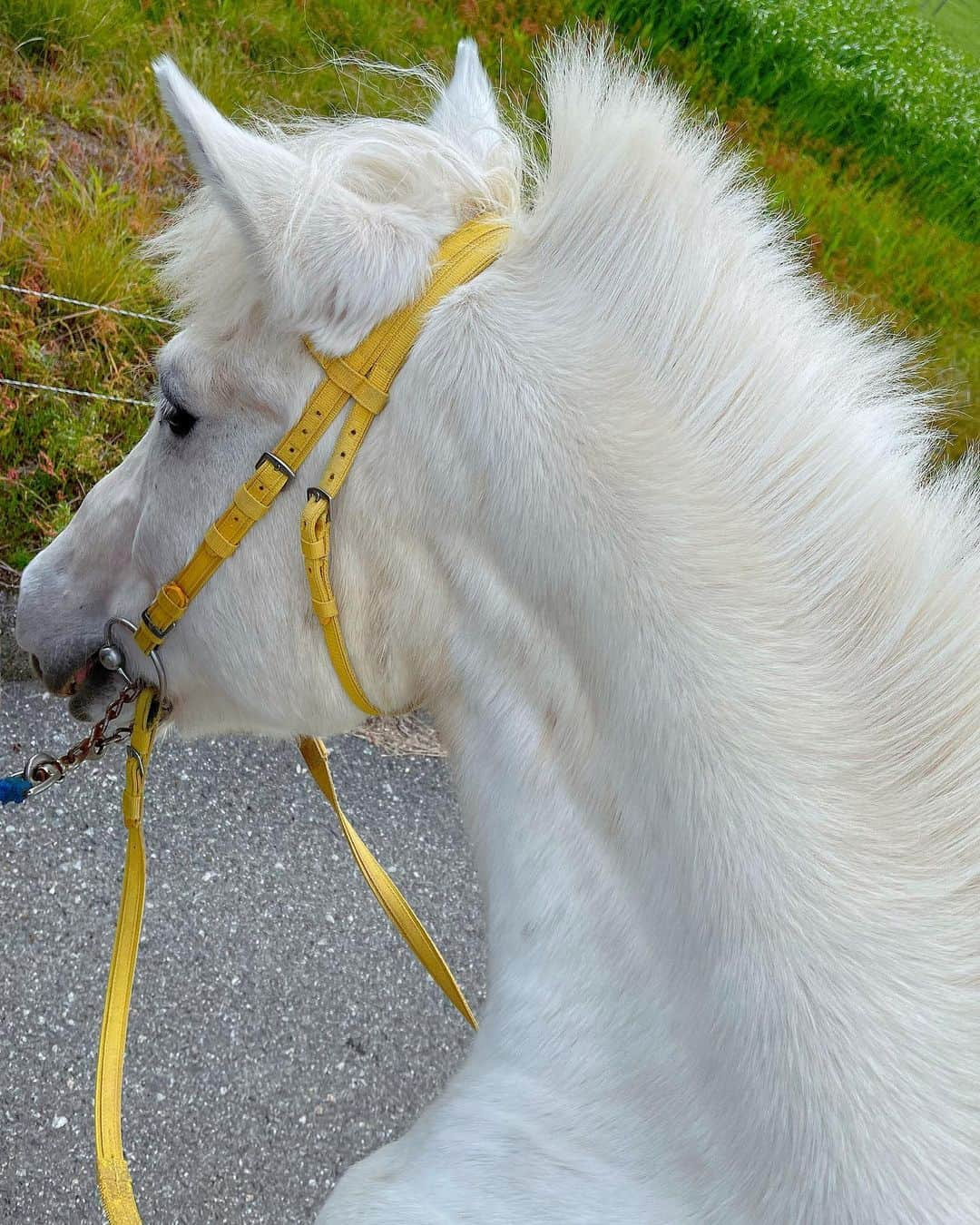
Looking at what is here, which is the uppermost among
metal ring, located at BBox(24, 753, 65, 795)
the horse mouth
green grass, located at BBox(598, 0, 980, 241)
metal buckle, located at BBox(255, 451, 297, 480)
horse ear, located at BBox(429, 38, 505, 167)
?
green grass, located at BBox(598, 0, 980, 241)

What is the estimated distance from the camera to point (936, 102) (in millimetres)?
5645

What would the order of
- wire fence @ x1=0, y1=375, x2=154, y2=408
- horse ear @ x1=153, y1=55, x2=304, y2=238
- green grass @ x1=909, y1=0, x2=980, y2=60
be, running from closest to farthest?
horse ear @ x1=153, y1=55, x2=304, y2=238 < wire fence @ x1=0, y1=375, x2=154, y2=408 < green grass @ x1=909, y1=0, x2=980, y2=60

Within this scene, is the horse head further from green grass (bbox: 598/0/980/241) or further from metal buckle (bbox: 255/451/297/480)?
green grass (bbox: 598/0/980/241)

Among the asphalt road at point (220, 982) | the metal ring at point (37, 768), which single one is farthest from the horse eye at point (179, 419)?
the asphalt road at point (220, 982)

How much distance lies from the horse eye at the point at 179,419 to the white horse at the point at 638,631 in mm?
15

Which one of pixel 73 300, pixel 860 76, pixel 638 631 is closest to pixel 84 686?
pixel 638 631

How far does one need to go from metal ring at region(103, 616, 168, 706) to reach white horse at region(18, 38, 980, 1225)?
0.22 meters

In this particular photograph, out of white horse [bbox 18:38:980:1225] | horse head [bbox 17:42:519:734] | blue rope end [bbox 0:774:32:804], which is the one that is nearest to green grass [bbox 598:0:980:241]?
horse head [bbox 17:42:519:734]

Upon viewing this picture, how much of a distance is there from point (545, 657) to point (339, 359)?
0.42 meters

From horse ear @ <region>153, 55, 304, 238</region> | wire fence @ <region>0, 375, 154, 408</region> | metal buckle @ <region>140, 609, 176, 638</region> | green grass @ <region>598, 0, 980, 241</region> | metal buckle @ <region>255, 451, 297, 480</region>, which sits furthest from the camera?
green grass @ <region>598, 0, 980, 241</region>

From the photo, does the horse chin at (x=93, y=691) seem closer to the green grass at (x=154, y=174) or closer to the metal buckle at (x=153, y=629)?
the metal buckle at (x=153, y=629)

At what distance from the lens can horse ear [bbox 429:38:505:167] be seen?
4.34 ft

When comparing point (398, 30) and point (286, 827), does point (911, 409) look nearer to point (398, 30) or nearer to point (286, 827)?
point (286, 827)

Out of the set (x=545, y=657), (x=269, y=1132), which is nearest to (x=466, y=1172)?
(x=545, y=657)
